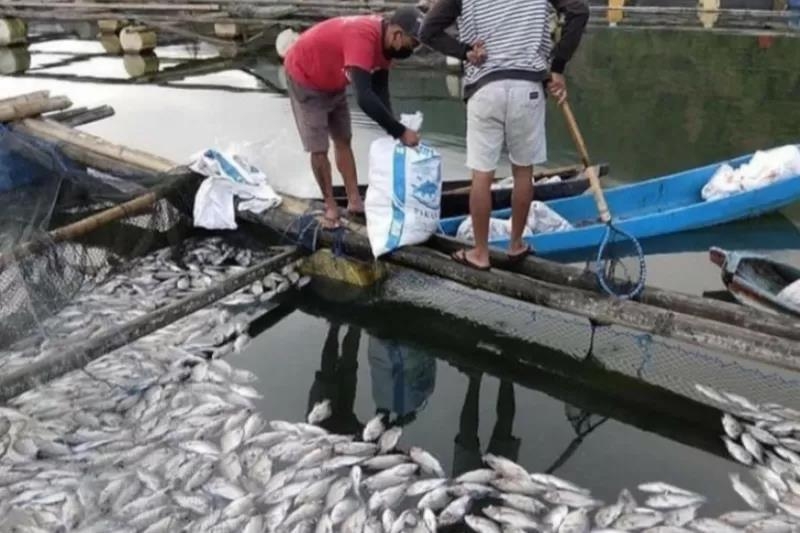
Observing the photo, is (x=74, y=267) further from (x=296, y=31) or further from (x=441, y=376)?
(x=296, y=31)

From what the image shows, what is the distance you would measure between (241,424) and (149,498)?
70cm

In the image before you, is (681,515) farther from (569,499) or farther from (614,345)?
(614,345)

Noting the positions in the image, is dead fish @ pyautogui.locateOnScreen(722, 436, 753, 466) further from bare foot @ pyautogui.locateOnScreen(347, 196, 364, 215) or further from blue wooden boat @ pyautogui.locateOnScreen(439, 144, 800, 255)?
bare foot @ pyautogui.locateOnScreen(347, 196, 364, 215)

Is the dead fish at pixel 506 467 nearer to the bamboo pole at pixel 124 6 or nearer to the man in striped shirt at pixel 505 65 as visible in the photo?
the man in striped shirt at pixel 505 65

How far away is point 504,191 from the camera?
254 inches

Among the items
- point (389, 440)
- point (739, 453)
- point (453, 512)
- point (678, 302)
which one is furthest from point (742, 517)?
point (389, 440)

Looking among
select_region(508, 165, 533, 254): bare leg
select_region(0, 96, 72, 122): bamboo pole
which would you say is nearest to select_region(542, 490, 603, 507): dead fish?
select_region(508, 165, 533, 254): bare leg

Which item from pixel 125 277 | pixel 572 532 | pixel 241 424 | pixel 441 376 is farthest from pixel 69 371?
pixel 572 532

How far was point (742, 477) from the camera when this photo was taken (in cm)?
371

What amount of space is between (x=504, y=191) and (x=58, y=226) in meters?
3.63

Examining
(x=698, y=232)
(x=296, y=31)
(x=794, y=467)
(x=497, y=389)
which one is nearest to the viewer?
(x=794, y=467)

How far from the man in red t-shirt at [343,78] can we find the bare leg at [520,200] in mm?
723

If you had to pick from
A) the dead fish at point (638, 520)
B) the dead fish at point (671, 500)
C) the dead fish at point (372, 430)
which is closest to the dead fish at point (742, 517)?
the dead fish at point (671, 500)

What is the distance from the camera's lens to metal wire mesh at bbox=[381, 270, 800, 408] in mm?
4449
